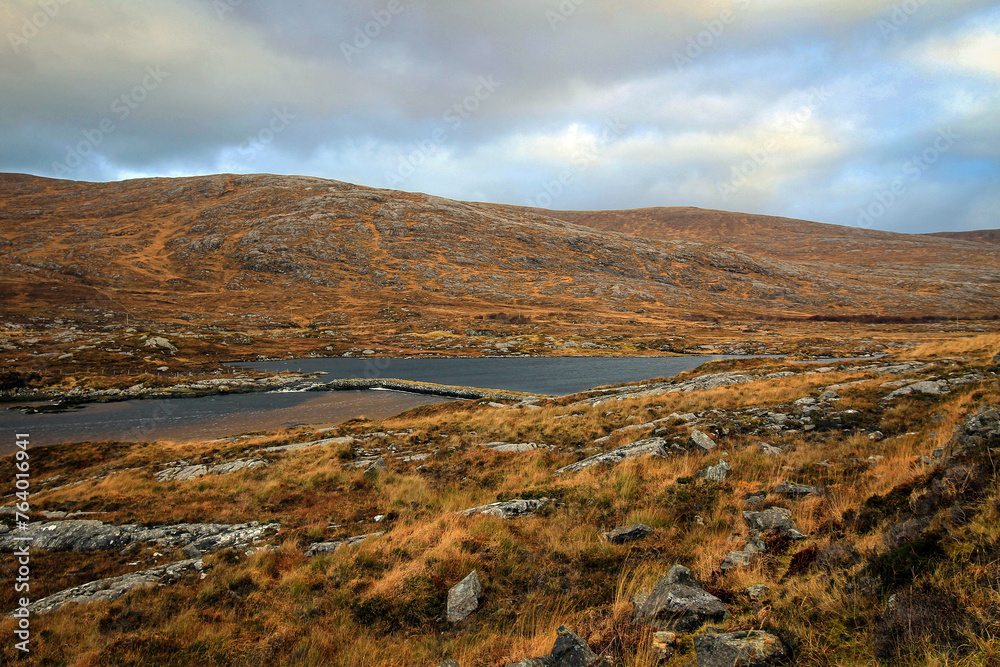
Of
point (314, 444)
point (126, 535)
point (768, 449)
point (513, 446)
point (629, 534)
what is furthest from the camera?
point (314, 444)

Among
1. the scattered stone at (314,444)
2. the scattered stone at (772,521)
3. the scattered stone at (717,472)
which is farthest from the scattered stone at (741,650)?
the scattered stone at (314,444)

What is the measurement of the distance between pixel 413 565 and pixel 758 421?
14062mm

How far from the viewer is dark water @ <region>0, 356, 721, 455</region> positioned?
118ft

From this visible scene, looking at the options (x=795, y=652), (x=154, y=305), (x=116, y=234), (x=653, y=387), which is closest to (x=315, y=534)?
(x=795, y=652)

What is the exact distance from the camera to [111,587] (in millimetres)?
8812

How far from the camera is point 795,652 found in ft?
→ 14.0

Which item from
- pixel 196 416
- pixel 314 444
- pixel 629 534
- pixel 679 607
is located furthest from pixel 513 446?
pixel 196 416

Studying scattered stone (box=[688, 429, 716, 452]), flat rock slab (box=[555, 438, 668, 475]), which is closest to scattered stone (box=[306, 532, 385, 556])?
flat rock slab (box=[555, 438, 668, 475])

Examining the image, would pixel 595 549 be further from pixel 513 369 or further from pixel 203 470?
pixel 513 369

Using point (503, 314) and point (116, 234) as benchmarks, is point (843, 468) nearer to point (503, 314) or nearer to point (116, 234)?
point (503, 314)

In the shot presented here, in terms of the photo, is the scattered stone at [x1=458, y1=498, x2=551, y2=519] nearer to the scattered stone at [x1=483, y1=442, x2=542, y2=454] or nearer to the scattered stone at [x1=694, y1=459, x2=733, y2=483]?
the scattered stone at [x1=694, y1=459, x2=733, y2=483]

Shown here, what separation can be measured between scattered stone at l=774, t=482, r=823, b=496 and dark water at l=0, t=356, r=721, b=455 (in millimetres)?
34398

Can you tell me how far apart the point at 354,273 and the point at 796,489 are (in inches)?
6285

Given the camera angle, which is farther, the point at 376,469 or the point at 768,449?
the point at 376,469
